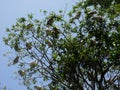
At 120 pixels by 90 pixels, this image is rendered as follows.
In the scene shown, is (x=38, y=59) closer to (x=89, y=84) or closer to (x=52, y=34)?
(x=52, y=34)

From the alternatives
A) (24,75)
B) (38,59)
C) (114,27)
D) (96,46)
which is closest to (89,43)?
(96,46)

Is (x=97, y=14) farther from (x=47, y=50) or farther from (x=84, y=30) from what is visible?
(x=47, y=50)

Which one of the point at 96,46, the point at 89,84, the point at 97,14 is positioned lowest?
the point at 89,84

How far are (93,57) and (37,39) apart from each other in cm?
464

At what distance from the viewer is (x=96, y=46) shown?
2578 cm

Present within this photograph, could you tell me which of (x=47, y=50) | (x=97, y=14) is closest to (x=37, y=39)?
(x=47, y=50)

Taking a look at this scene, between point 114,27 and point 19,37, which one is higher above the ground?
point 19,37

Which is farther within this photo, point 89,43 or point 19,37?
point 19,37

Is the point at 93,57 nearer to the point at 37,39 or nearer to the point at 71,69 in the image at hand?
the point at 71,69

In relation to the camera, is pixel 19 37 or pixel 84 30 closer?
pixel 84 30

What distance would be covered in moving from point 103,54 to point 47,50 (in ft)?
14.6

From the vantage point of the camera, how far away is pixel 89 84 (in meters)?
26.1

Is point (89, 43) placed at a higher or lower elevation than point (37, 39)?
lower

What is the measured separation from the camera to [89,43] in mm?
25781
